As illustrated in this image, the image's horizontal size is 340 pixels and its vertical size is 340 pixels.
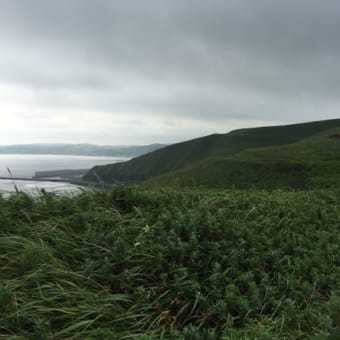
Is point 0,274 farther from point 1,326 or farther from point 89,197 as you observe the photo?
point 89,197

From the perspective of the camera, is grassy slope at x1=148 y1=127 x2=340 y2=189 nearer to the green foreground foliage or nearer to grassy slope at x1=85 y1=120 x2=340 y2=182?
the green foreground foliage

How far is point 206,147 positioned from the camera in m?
134

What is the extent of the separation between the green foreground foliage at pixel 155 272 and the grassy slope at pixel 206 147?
114 meters

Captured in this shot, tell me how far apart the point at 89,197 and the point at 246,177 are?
28.4 meters

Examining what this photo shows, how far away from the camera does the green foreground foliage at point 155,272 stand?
3.39 meters

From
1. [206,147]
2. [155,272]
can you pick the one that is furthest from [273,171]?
[206,147]

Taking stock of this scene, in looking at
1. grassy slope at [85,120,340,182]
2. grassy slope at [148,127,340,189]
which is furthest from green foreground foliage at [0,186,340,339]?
grassy slope at [85,120,340,182]

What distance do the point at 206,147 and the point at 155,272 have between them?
131 meters

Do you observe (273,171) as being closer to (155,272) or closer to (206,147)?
(155,272)

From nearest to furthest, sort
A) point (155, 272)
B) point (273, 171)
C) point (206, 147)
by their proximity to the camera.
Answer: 1. point (155, 272)
2. point (273, 171)
3. point (206, 147)

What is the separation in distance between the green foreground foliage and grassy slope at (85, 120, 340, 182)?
113780mm

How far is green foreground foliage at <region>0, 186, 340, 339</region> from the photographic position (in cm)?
339

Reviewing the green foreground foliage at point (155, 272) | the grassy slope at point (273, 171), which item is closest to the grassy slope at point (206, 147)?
the grassy slope at point (273, 171)

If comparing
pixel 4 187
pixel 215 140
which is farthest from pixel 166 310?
pixel 215 140
